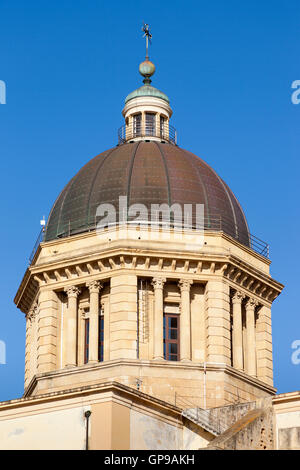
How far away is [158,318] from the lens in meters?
52.9

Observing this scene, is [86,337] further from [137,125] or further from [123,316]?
[137,125]

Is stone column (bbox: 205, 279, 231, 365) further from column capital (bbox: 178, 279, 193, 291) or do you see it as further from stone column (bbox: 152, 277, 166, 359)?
stone column (bbox: 152, 277, 166, 359)

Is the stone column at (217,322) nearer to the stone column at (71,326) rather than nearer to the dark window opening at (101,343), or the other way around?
the dark window opening at (101,343)

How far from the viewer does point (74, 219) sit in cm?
5634

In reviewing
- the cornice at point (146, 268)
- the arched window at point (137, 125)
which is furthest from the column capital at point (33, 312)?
the arched window at point (137, 125)

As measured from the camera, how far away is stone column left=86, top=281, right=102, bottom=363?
173ft

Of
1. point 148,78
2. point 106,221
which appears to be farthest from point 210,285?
point 148,78

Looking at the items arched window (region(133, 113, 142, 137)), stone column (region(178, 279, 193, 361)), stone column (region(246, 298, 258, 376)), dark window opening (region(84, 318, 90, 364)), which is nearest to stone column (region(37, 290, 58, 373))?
dark window opening (region(84, 318, 90, 364))

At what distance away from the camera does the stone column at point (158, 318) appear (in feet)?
172

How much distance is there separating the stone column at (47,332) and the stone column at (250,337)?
326 inches

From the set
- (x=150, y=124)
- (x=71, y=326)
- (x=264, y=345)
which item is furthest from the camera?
(x=150, y=124)

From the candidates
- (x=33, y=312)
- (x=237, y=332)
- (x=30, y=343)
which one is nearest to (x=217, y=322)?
(x=237, y=332)

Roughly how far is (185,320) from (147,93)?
13.2m

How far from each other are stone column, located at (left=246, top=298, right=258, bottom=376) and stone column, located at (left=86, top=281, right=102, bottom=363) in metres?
6.78
